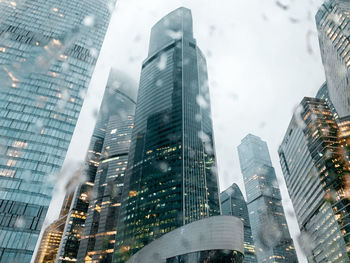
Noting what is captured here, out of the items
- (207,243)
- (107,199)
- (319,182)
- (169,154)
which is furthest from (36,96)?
(319,182)

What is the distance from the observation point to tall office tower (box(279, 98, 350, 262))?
96.1 meters

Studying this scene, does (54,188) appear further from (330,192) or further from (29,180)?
(330,192)

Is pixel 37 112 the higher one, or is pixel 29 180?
pixel 37 112

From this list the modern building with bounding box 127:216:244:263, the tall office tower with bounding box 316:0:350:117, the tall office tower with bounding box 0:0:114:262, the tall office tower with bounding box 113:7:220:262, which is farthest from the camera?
the tall office tower with bounding box 316:0:350:117

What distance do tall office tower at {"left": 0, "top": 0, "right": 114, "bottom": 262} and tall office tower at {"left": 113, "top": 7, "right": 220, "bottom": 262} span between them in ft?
159

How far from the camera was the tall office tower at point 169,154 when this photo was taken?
340 feet

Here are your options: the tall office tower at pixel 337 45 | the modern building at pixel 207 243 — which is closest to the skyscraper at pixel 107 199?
the modern building at pixel 207 243

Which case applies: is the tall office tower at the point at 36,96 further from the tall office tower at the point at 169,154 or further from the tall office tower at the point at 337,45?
the tall office tower at the point at 337,45

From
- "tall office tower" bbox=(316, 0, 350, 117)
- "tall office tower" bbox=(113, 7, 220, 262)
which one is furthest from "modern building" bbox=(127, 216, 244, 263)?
"tall office tower" bbox=(316, 0, 350, 117)

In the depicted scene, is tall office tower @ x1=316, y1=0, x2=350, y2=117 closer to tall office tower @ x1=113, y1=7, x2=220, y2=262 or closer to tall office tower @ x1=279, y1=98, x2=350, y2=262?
tall office tower @ x1=279, y1=98, x2=350, y2=262

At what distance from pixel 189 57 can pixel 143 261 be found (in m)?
118

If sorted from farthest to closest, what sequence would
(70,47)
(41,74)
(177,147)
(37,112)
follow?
1. (177,147)
2. (70,47)
3. (41,74)
4. (37,112)

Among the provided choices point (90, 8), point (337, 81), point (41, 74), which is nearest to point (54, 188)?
point (41, 74)

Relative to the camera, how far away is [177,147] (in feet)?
388
